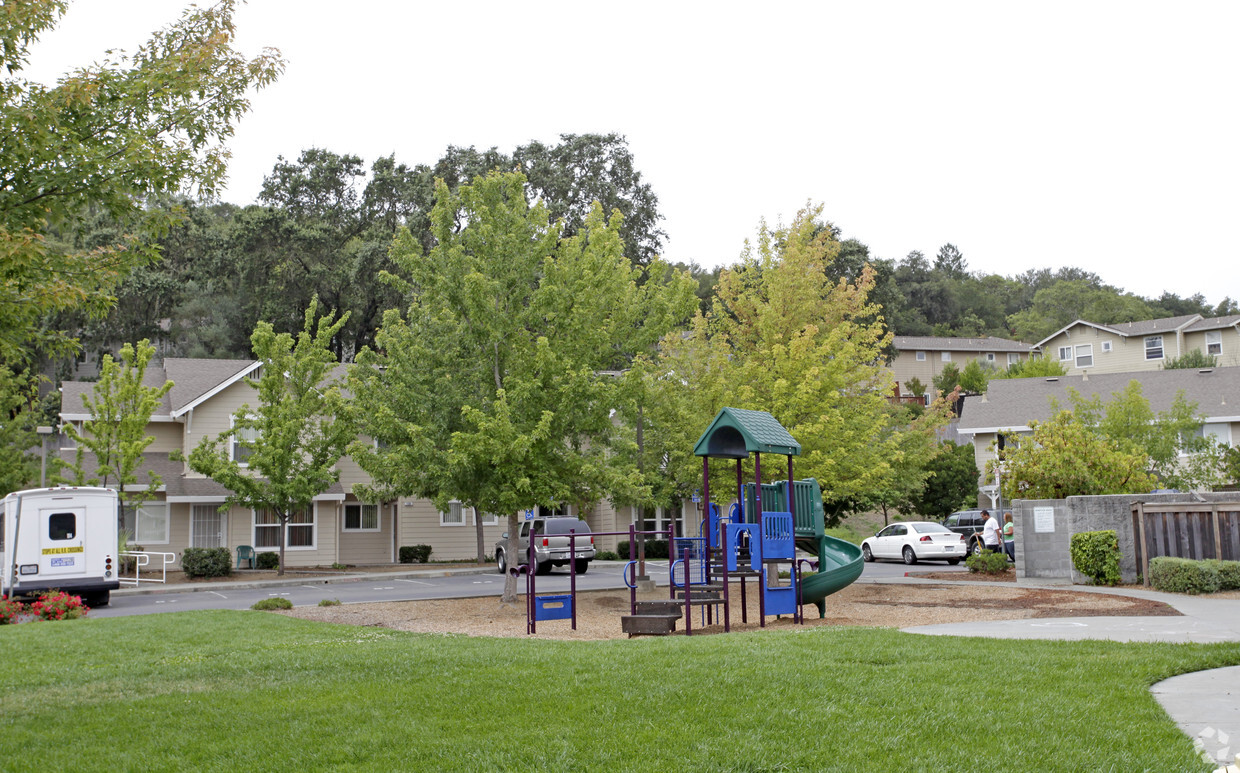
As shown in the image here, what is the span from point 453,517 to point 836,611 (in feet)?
75.7

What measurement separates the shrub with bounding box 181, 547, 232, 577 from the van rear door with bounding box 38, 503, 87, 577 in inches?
281

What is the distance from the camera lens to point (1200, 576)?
16047 mm

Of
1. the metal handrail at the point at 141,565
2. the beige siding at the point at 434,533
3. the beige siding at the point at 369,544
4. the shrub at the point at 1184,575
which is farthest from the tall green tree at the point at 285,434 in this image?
the shrub at the point at 1184,575

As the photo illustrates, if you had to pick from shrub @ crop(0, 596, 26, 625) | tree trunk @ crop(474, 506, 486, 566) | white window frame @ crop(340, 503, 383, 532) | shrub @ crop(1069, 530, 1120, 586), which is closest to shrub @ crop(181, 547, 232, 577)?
white window frame @ crop(340, 503, 383, 532)

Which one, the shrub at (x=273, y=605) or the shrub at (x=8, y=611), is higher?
the shrub at (x=8, y=611)

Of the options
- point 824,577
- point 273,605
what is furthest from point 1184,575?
point 273,605

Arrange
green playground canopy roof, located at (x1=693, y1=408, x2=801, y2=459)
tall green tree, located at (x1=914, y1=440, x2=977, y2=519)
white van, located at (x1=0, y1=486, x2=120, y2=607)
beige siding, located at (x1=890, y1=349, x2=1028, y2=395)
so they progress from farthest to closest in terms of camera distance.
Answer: beige siding, located at (x1=890, y1=349, x2=1028, y2=395) < tall green tree, located at (x1=914, y1=440, x2=977, y2=519) < white van, located at (x1=0, y1=486, x2=120, y2=607) < green playground canopy roof, located at (x1=693, y1=408, x2=801, y2=459)

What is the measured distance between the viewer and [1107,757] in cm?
542

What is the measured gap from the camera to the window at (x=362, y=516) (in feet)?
120

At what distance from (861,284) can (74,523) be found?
2452 centimetres

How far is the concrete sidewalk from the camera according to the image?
5956 millimetres

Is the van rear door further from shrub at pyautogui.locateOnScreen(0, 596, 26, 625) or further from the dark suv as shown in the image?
the dark suv

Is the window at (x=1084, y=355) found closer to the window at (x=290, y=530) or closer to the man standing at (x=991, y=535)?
the man standing at (x=991, y=535)

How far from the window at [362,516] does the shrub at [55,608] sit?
1777 cm
